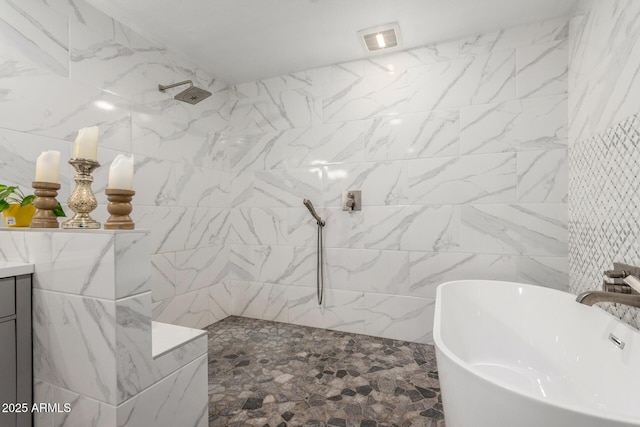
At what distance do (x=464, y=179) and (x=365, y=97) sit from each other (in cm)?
102

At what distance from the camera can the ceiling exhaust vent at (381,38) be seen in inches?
83.4

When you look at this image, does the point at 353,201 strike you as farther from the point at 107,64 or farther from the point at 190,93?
the point at 107,64

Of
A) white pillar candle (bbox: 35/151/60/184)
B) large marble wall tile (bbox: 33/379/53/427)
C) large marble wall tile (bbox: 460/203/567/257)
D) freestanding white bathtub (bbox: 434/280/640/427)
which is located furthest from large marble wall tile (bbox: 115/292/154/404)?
large marble wall tile (bbox: 460/203/567/257)

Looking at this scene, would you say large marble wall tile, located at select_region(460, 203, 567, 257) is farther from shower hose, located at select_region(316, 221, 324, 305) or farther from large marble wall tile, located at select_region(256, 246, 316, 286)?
large marble wall tile, located at select_region(256, 246, 316, 286)

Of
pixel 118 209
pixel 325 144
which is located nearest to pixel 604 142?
pixel 325 144

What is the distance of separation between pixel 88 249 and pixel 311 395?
1322 mm

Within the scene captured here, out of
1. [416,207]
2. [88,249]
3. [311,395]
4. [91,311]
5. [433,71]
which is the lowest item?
[311,395]

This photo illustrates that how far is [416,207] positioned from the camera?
235 cm

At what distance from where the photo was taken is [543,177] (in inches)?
80.6

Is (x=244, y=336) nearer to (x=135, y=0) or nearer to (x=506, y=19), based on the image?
(x=135, y=0)

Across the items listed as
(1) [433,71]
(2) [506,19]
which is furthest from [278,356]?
(2) [506,19]

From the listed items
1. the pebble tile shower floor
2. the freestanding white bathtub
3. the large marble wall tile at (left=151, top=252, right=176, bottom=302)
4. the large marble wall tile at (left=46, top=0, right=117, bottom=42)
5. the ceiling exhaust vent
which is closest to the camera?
the freestanding white bathtub

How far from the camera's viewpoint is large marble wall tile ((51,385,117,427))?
99cm

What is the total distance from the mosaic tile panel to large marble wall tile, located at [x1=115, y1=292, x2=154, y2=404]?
1952 mm
